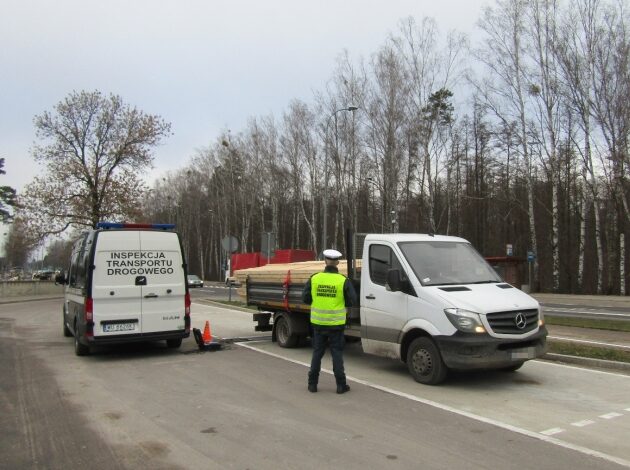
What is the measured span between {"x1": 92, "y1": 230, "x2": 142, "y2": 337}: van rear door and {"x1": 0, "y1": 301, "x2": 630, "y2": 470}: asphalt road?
72 centimetres

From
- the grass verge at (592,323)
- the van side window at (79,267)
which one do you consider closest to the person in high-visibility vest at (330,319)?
the van side window at (79,267)

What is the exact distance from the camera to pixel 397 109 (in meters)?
37.8

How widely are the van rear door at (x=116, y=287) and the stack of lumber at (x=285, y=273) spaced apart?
8.78ft

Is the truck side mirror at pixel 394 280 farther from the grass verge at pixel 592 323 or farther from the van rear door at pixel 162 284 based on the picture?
the grass verge at pixel 592 323

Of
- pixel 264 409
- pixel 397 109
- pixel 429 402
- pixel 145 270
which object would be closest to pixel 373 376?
pixel 429 402

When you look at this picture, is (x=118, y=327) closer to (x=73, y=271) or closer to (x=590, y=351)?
(x=73, y=271)

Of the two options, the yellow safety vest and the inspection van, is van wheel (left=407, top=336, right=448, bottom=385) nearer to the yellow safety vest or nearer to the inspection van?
the inspection van

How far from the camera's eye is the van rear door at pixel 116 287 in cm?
957

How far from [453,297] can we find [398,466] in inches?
121

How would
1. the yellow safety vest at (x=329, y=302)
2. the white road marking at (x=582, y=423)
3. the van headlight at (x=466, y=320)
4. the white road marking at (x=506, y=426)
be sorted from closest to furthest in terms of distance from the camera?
the white road marking at (x=506, y=426) < the white road marking at (x=582, y=423) < the van headlight at (x=466, y=320) < the yellow safety vest at (x=329, y=302)

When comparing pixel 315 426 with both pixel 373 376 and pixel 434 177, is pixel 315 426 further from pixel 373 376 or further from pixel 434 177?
pixel 434 177

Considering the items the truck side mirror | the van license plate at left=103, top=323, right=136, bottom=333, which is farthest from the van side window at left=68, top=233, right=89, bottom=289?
the truck side mirror

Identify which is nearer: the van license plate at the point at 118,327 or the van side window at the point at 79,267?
the van license plate at the point at 118,327

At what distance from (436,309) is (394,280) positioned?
75cm
